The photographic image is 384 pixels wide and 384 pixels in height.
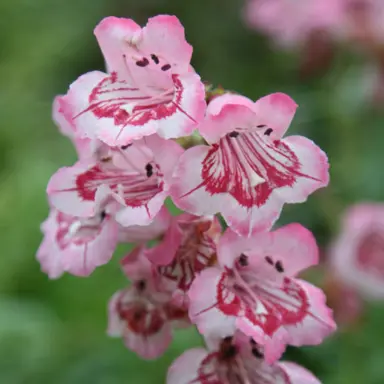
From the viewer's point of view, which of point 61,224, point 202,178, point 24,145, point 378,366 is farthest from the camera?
point 24,145

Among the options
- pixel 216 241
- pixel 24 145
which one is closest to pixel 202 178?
pixel 216 241

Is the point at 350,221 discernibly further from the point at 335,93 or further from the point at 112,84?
the point at 112,84

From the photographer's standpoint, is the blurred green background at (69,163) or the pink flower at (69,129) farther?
the blurred green background at (69,163)

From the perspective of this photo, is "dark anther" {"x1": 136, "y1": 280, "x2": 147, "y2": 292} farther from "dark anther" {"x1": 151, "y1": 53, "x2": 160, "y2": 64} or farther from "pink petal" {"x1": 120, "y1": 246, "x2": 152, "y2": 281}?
"dark anther" {"x1": 151, "y1": 53, "x2": 160, "y2": 64}

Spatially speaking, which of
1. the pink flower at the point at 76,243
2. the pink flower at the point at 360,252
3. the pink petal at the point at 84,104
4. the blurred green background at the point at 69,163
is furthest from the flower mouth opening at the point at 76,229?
the pink flower at the point at 360,252

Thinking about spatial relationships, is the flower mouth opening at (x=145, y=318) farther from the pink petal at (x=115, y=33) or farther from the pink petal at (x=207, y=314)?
the pink petal at (x=115, y=33)

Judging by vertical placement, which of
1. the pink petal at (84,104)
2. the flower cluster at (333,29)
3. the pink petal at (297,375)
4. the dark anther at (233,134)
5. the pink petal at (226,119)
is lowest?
the pink petal at (297,375)

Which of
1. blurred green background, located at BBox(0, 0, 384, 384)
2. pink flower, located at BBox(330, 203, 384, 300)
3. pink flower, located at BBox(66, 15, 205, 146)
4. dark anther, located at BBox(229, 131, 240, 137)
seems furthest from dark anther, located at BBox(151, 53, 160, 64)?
pink flower, located at BBox(330, 203, 384, 300)
